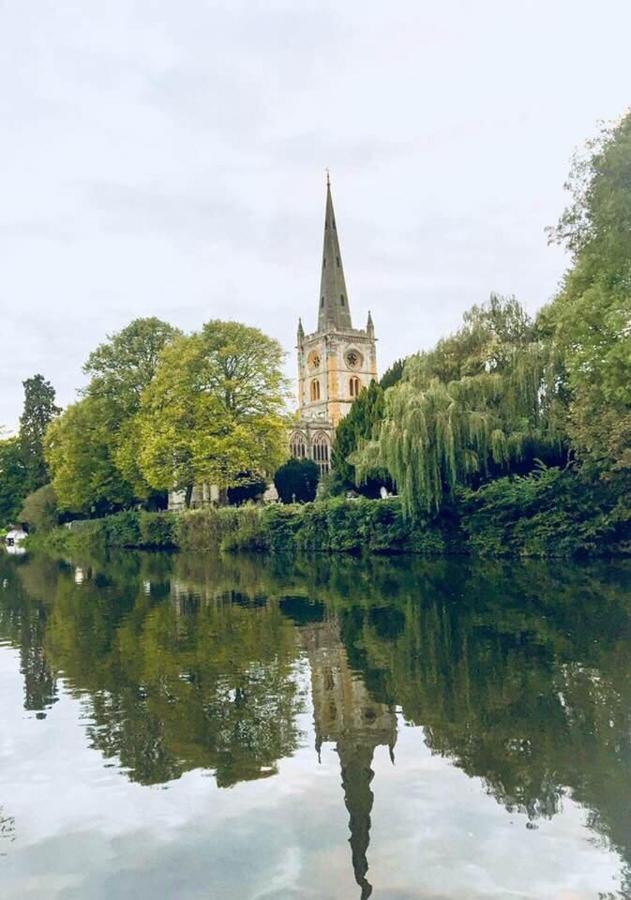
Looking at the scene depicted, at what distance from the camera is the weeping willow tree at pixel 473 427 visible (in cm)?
2712

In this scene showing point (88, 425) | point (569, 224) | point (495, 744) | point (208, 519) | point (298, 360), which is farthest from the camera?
point (298, 360)

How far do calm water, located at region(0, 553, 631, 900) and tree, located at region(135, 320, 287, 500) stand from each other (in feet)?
86.6

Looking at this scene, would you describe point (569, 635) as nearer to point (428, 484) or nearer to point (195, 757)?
point (195, 757)

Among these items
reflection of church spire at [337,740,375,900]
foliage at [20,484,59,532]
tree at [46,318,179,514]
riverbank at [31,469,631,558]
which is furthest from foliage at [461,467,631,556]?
foliage at [20,484,59,532]

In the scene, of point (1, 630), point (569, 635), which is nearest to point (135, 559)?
point (1, 630)

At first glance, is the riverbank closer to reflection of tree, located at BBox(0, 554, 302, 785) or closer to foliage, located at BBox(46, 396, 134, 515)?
foliage, located at BBox(46, 396, 134, 515)

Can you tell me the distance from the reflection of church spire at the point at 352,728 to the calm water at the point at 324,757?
0.03 metres

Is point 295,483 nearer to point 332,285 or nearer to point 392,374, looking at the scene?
point 392,374

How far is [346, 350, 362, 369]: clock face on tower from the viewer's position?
98.9m

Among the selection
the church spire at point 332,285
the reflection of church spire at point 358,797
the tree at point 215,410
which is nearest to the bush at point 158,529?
the tree at point 215,410

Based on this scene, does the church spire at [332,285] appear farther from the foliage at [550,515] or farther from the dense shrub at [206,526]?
the foliage at [550,515]

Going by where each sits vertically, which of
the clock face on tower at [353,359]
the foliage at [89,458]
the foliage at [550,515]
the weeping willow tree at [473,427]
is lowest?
the foliage at [550,515]

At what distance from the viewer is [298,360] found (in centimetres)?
Result: 10312

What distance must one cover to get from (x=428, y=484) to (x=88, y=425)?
28.2 meters
